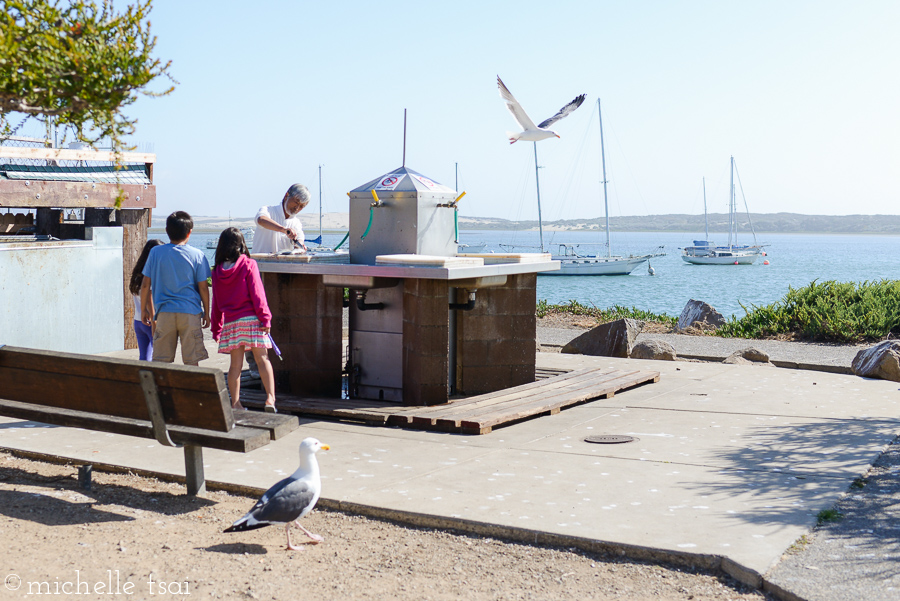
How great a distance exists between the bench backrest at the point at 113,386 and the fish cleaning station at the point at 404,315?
2.58m

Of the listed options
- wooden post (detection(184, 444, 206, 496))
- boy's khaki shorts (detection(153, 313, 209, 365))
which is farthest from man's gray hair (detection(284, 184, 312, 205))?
wooden post (detection(184, 444, 206, 496))

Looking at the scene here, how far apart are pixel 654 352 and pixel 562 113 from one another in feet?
12.0

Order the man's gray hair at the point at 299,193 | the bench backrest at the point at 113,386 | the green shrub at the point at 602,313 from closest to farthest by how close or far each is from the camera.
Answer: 1. the bench backrest at the point at 113,386
2. the man's gray hair at the point at 299,193
3. the green shrub at the point at 602,313

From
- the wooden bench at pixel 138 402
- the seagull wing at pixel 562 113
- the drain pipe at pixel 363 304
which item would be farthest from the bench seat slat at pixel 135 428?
the seagull wing at pixel 562 113

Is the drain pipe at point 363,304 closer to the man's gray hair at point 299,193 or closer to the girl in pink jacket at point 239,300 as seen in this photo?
the man's gray hair at point 299,193

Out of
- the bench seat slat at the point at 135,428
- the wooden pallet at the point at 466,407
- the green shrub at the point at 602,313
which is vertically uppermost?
the bench seat slat at the point at 135,428

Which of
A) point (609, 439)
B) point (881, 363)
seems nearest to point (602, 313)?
point (881, 363)

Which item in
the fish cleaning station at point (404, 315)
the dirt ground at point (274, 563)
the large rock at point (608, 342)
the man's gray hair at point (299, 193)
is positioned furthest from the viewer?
the large rock at point (608, 342)

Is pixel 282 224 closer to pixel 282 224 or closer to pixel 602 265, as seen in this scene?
pixel 282 224

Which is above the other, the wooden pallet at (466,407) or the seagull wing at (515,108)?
the seagull wing at (515,108)

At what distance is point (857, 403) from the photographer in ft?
28.1

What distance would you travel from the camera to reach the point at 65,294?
11117 millimetres

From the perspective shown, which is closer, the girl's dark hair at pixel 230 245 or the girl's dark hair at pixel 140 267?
the girl's dark hair at pixel 230 245

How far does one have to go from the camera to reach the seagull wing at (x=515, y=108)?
38.8 feet
